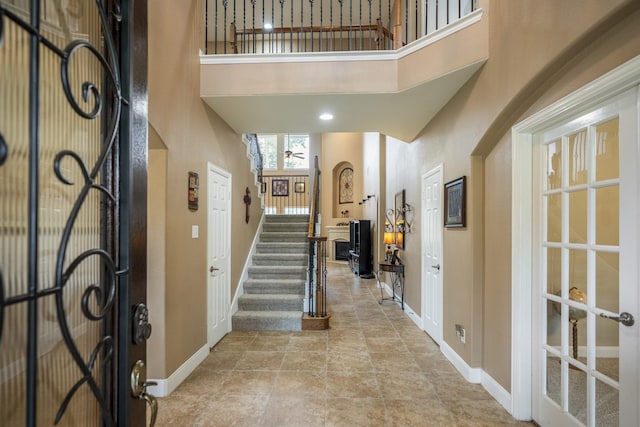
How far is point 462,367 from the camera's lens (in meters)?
3.12

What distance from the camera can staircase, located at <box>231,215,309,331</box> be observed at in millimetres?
4434

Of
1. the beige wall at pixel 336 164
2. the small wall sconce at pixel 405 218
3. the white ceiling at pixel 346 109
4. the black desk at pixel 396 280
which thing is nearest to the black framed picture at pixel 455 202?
the white ceiling at pixel 346 109

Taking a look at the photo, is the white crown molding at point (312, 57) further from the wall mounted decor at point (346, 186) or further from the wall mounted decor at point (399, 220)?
the wall mounted decor at point (346, 186)

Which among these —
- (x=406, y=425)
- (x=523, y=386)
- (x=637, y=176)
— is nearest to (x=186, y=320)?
(x=406, y=425)

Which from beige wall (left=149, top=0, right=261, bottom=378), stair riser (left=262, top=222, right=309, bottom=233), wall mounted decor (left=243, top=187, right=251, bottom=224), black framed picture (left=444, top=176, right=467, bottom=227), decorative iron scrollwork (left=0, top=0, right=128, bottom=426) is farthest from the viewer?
stair riser (left=262, top=222, right=309, bottom=233)

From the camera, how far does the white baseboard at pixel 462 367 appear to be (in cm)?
296

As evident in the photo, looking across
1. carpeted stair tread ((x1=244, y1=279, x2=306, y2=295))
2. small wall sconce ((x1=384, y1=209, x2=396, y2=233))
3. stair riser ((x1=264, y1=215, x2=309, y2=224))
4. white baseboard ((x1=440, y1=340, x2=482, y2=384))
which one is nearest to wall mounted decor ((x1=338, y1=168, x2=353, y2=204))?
small wall sconce ((x1=384, y1=209, x2=396, y2=233))

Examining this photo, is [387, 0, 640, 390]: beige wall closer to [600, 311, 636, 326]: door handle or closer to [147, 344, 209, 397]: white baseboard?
[600, 311, 636, 326]: door handle

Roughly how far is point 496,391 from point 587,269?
134 cm

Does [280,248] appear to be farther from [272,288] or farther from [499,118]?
[499,118]

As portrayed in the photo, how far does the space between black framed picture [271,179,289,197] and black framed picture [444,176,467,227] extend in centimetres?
892

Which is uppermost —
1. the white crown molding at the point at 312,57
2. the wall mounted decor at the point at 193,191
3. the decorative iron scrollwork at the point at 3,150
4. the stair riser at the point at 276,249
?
the white crown molding at the point at 312,57

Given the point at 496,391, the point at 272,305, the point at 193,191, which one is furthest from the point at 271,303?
the point at 496,391

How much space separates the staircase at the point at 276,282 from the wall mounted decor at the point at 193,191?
6.15 ft
